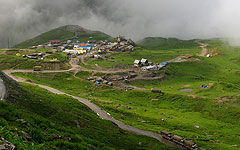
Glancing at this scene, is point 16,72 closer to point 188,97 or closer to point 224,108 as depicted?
point 188,97

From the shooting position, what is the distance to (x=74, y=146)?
18.9 meters

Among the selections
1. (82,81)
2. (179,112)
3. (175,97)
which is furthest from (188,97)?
(82,81)

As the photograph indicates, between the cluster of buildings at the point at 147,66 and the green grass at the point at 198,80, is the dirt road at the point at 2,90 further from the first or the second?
the cluster of buildings at the point at 147,66

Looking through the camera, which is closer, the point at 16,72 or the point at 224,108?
the point at 224,108

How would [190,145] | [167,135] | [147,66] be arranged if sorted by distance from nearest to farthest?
[190,145] < [167,135] < [147,66]

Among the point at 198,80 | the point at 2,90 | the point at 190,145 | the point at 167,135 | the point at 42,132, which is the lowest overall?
the point at 190,145

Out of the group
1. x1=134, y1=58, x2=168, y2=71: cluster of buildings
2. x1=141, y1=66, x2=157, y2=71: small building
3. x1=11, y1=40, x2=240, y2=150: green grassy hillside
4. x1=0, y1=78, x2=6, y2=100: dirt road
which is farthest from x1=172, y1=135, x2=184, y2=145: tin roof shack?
x1=134, y1=58, x2=168, y2=71: cluster of buildings

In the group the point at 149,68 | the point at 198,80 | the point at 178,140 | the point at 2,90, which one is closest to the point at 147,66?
the point at 149,68

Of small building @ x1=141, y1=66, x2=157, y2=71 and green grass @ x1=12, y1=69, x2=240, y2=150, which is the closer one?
green grass @ x1=12, y1=69, x2=240, y2=150

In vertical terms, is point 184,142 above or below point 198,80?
below

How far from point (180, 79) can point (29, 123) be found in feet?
370

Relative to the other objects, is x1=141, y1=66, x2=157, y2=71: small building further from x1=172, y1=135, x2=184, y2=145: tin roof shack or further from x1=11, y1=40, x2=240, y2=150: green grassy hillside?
x1=172, y1=135, x2=184, y2=145: tin roof shack

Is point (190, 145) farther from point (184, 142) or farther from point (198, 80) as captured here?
point (198, 80)

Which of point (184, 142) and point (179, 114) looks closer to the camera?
point (184, 142)
